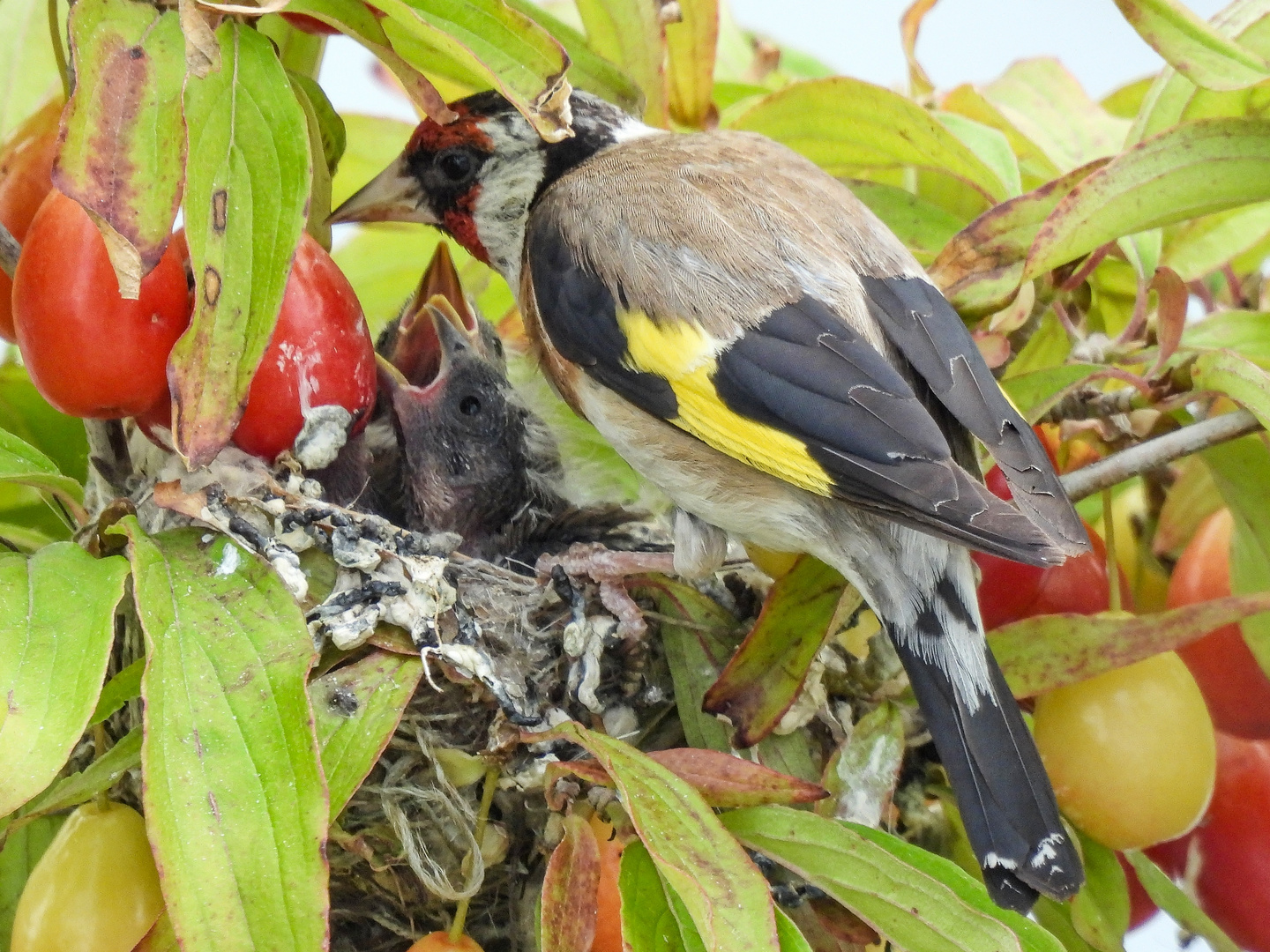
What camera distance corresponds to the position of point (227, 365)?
1013mm

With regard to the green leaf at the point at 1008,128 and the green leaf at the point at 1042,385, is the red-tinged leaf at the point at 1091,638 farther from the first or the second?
the green leaf at the point at 1008,128

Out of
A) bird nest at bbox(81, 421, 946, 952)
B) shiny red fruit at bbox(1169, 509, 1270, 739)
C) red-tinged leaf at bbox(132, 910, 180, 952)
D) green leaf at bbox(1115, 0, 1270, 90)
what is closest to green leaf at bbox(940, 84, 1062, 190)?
green leaf at bbox(1115, 0, 1270, 90)

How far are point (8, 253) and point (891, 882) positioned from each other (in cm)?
94

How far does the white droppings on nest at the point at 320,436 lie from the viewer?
138 centimetres

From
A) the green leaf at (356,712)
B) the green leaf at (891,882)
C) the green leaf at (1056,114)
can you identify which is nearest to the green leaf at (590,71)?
the green leaf at (1056,114)

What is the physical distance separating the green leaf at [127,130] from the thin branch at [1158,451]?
846 millimetres

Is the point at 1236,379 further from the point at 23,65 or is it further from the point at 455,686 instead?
the point at 23,65

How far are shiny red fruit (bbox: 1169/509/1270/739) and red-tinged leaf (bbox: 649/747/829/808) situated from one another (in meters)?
0.67

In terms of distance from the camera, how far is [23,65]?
4.77 ft

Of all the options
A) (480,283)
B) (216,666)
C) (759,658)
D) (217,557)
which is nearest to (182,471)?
(217,557)

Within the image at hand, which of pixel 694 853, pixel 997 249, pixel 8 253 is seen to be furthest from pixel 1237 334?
pixel 8 253

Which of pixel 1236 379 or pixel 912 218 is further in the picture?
pixel 912 218

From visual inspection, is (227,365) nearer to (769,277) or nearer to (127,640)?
(127,640)

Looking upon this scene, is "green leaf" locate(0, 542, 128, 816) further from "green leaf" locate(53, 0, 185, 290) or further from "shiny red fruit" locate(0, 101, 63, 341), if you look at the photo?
"shiny red fruit" locate(0, 101, 63, 341)
